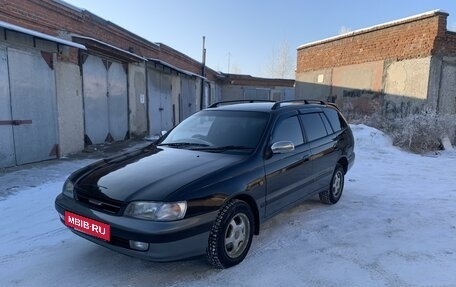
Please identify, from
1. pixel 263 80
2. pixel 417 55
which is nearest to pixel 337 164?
pixel 417 55

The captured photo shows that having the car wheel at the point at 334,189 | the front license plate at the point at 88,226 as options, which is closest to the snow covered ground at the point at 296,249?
the car wheel at the point at 334,189

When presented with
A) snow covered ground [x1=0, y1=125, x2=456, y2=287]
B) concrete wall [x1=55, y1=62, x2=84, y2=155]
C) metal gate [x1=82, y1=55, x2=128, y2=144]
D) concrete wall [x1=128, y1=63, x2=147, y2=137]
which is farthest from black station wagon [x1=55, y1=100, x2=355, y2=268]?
concrete wall [x1=128, y1=63, x2=147, y2=137]

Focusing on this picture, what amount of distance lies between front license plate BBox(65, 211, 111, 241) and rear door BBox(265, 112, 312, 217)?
5.51ft

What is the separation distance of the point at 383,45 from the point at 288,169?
1198 cm

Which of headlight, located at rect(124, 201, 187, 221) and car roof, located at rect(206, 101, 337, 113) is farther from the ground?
car roof, located at rect(206, 101, 337, 113)

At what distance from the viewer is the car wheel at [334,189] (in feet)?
17.8

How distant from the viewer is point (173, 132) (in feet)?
15.8

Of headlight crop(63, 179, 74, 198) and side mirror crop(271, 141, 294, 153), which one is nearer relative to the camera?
headlight crop(63, 179, 74, 198)

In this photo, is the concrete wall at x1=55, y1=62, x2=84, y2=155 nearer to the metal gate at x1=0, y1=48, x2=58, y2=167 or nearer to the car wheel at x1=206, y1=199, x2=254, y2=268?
the metal gate at x1=0, y1=48, x2=58, y2=167

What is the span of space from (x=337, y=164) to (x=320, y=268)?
2501 mm

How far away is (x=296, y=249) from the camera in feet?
12.6

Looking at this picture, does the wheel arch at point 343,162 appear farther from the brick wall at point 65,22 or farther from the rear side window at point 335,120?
the brick wall at point 65,22

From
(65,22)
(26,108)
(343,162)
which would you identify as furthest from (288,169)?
(65,22)

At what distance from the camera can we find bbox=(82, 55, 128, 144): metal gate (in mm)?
10156
